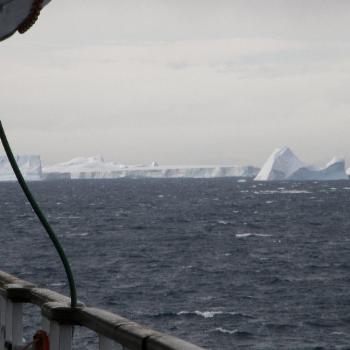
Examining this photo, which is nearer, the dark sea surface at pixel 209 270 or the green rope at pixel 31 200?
the green rope at pixel 31 200

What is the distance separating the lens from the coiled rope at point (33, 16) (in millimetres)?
2798

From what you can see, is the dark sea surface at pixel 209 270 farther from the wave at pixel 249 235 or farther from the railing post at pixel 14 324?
the railing post at pixel 14 324

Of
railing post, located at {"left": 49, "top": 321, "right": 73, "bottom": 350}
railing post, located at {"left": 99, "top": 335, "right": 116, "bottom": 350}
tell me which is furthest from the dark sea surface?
railing post, located at {"left": 99, "top": 335, "right": 116, "bottom": 350}

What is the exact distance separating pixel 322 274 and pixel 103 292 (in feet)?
57.1

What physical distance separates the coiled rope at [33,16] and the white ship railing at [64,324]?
115 centimetres

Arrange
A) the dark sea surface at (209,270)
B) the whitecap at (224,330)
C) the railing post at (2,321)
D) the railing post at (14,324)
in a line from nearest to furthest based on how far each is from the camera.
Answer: the railing post at (14,324) < the railing post at (2,321) < the whitecap at (224,330) < the dark sea surface at (209,270)

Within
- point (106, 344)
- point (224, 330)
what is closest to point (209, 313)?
point (224, 330)

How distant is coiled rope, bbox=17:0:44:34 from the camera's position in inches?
110

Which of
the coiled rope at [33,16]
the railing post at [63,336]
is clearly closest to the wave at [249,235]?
→ the railing post at [63,336]

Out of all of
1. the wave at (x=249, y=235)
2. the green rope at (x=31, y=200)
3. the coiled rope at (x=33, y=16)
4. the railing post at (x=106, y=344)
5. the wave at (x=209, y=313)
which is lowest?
the wave at (x=209, y=313)

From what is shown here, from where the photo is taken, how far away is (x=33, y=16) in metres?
2.83

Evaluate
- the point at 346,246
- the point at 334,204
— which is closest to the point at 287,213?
the point at 334,204

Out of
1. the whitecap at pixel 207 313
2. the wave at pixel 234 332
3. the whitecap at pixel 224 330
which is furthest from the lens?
the whitecap at pixel 207 313

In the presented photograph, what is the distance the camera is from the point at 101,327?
10.3 ft
